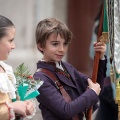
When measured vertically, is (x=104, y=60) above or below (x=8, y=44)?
below

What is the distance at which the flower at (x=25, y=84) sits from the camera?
3.03 meters

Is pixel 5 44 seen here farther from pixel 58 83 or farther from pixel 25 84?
pixel 58 83

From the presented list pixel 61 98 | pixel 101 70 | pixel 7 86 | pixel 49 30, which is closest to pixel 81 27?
pixel 101 70

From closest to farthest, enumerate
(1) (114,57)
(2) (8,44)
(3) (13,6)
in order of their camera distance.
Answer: (2) (8,44)
(1) (114,57)
(3) (13,6)

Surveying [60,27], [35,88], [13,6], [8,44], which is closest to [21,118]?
[35,88]

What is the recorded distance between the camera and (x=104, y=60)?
142 inches

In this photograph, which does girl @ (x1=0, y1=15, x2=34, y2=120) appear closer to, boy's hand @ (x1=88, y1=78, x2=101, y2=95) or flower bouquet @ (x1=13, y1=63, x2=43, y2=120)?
flower bouquet @ (x1=13, y1=63, x2=43, y2=120)

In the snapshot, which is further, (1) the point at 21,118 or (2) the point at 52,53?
(2) the point at 52,53

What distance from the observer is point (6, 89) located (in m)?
A: 2.88

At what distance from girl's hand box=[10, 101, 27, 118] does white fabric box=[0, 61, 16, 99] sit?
6 centimetres

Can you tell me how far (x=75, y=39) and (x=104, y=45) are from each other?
217 inches

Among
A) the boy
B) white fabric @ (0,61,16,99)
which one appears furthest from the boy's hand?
white fabric @ (0,61,16,99)

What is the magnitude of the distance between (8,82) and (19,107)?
18 centimetres

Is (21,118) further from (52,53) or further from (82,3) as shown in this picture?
(82,3)
